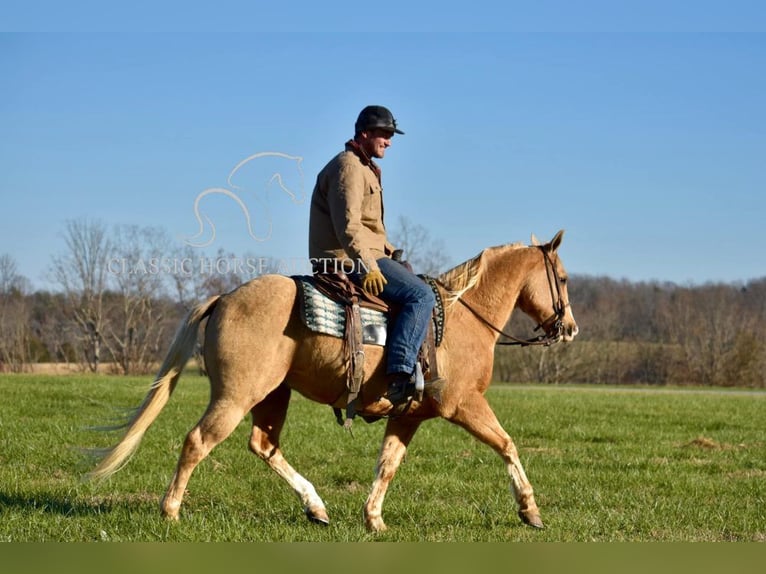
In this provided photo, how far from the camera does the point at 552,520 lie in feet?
25.1

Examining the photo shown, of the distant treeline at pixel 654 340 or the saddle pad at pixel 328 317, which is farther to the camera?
the distant treeline at pixel 654 340

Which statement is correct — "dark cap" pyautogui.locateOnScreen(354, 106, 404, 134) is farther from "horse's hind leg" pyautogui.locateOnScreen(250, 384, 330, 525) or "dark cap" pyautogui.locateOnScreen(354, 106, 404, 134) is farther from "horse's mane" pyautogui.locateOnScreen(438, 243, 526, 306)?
"horse's hind leg" pyautogui.locateOnScreen(250, 384, 330, 525)

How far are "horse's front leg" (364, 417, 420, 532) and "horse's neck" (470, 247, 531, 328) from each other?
1.25m

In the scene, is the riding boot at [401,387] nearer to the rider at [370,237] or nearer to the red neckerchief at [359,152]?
the rider at [370,237]

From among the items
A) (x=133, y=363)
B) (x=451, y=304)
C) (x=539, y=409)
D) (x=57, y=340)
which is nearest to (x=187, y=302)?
(x=133, y=363)

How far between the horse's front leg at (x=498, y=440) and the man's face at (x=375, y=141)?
229cm

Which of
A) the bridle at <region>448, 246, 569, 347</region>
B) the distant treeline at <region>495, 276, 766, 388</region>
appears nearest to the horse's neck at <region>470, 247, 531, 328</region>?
the bridle at <region>448, 246, 569, 347</region>

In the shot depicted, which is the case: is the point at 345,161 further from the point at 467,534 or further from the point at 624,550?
the point at 624,550

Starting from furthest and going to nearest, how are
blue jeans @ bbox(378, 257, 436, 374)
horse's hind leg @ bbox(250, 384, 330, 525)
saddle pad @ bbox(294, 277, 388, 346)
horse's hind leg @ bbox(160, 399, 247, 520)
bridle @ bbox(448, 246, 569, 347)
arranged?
bridle @ bbox(448, 246, 569, 347) < horse's hind leg @ bbox(250, 384, 330, 525) < blue jeans @ bbox(378, 257, 436, 374) < saddle pad @ bbox(294, 277, 388, 346) < horse's hind leg @ bbox(160, 399, 247, 520)

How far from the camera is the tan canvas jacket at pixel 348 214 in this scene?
7.18 m

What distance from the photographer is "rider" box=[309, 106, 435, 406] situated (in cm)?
721

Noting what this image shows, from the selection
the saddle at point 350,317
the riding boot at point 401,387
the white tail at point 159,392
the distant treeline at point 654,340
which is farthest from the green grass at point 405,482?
the distant treeline at point 654,340

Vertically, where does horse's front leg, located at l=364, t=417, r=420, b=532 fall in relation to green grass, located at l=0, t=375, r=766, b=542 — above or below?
above

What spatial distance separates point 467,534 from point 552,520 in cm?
113
